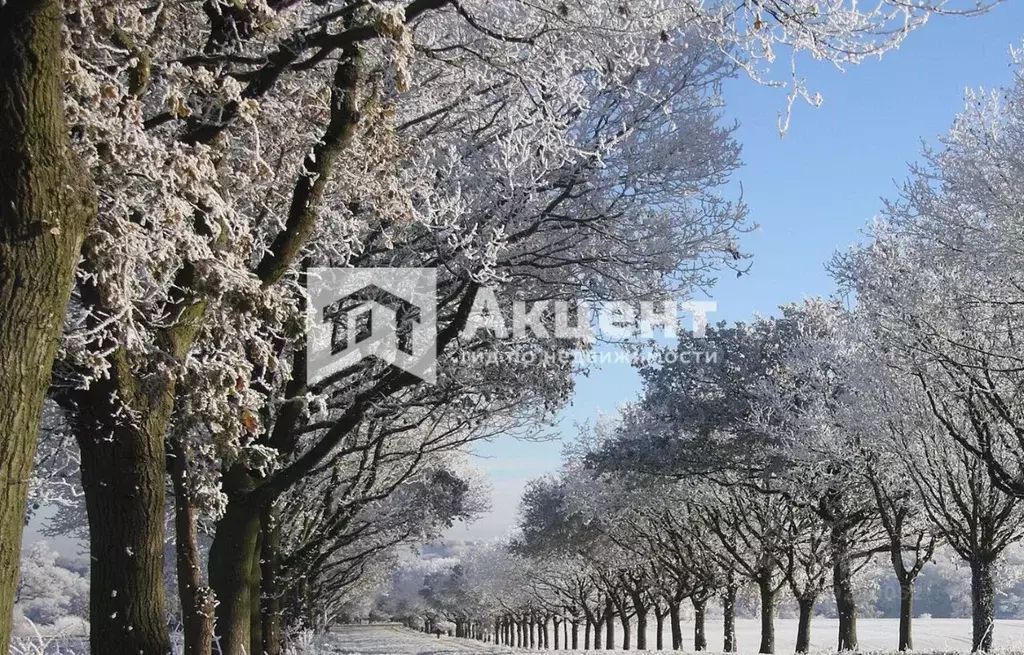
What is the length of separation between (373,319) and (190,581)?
3465 millimetres

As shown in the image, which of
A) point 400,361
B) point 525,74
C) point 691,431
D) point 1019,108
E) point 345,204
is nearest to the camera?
point 525,74

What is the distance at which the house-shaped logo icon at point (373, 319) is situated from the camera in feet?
31.7

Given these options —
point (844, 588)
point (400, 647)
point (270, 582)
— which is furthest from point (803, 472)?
point (400, 647)

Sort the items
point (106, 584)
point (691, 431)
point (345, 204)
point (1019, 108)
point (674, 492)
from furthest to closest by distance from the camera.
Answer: point (674, 492) → point (691, 431) → point (1019, 108) → point (345, 204) → point (106, 584)

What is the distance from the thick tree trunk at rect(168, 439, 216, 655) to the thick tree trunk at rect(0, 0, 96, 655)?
3502 mm

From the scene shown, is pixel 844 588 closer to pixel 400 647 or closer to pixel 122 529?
pixel 122 529

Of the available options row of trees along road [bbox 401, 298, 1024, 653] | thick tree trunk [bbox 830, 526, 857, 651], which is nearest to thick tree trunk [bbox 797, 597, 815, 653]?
row of trees along road [bbox 401, 298, 1024, 653]

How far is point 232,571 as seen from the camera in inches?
357

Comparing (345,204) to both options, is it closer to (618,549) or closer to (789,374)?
(789,374)

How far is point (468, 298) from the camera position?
29.0 feet

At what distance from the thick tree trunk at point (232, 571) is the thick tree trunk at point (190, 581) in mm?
912

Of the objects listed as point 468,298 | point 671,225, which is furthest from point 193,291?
point 671,225

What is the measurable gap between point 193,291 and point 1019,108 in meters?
12.0

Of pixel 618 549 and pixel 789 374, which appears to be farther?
pixel 618 549
